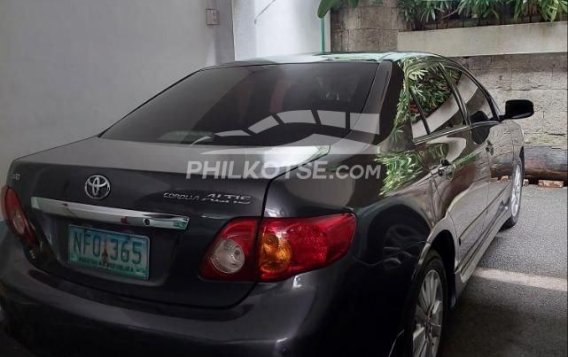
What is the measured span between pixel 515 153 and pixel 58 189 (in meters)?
1.59

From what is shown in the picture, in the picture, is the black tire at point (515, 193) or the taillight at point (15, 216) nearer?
the taillight at point (15, 216)

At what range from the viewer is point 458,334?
6.26 feet

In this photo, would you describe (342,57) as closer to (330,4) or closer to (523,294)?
(330,4)

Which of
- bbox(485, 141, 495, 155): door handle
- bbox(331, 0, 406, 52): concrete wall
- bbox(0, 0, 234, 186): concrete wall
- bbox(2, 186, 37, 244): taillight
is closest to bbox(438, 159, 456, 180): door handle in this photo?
bbox(485, 141, 495, 155): door handle

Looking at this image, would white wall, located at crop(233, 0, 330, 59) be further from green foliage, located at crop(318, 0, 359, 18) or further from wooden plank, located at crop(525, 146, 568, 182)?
wooden plank, located at crop(525, 146, 568, 182)

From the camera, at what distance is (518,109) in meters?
1.60

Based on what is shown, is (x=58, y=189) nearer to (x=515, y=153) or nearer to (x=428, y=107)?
(x=428, y=107)

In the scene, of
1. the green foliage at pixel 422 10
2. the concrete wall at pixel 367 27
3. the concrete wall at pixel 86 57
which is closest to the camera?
the green foliage at pixel 422 10

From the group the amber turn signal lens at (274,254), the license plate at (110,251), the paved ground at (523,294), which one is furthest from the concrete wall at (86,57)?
the paved ground at (523,294)

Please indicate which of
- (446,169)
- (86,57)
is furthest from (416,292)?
(86,57)

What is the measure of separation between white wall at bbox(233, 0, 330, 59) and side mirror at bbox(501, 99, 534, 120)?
984mm

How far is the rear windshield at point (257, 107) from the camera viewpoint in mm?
1733

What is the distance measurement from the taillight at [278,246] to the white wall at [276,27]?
1368 millimetres

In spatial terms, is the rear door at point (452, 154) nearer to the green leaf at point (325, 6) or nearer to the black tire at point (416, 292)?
the black tire at point (416, 292)
